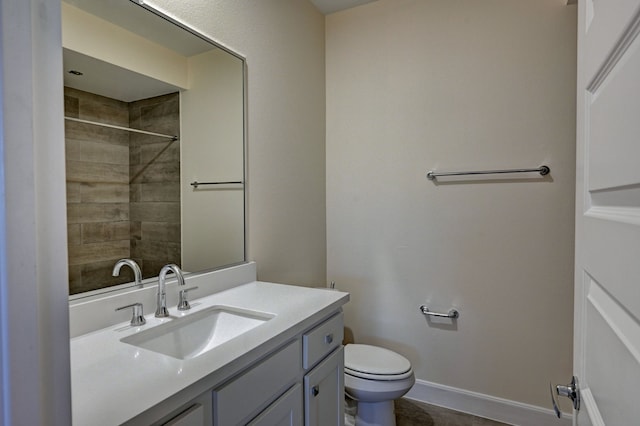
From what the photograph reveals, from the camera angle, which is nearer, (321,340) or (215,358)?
(215,358)

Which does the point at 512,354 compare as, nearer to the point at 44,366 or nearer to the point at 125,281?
the point at 125,281

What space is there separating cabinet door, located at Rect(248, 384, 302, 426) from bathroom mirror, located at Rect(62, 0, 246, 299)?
0.65m

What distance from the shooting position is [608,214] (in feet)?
1.85

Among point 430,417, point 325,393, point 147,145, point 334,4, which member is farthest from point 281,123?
point 430,417

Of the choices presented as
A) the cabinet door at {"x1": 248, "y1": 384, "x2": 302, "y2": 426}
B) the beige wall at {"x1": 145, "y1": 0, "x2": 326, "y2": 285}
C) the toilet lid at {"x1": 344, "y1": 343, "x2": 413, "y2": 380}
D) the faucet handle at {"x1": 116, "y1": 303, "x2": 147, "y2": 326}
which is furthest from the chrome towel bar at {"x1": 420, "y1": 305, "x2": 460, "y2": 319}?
the faucet handle at {"x1": 116, "y1": 303, "x2": 147, "y2": 326}

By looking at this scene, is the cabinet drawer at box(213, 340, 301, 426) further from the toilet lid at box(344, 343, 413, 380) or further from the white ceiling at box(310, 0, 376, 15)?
the white ceiling at box(310, 0, 376, 15)

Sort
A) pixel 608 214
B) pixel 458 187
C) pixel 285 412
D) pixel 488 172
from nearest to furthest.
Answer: pixel 608 214, pixel 285 412, pixel 488 172, pixel 458 187

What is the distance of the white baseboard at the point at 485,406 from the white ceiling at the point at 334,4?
247 centimetres

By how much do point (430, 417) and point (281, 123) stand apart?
6.26ft

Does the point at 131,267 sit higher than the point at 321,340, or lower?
higher

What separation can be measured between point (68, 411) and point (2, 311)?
12cm

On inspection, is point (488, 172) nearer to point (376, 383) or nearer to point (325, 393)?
point (376, 383)

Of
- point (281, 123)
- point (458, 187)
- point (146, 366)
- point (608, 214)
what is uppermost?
point (281, 123)

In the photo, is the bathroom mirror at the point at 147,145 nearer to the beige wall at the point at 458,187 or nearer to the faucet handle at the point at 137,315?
the faucet handle at the point at 137,315
